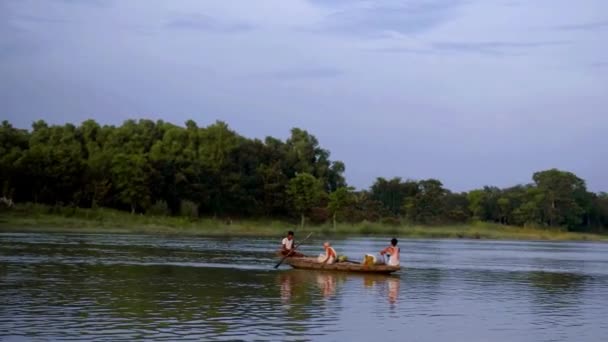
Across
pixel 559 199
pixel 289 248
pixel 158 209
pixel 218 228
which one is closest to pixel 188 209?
pixel 158 209

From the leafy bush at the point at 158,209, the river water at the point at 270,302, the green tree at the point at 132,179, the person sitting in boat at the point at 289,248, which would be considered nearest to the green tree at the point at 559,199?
the leafy bush at the point at 158,209

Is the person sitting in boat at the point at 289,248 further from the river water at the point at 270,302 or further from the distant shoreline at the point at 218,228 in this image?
the distant shoreline at the point at 218,228

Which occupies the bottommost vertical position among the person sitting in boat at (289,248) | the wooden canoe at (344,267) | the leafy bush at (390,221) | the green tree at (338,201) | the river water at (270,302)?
the river water at (270,302)

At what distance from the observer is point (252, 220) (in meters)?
89.7

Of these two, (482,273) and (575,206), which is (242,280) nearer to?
(482,273)

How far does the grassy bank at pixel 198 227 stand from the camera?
207 feet

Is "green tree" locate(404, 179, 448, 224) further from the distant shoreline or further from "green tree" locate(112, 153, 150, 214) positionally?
"green tree" locate(112, 153, 150, 214)

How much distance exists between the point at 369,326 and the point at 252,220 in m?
71.8

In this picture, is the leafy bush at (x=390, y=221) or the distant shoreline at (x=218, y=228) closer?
the distant shoreline at (x=218, y=228)

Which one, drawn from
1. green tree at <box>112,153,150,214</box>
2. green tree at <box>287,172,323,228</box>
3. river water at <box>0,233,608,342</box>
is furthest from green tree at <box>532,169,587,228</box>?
river water at <box>0,233,608,342</box>

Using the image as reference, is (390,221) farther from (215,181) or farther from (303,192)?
(215,181)

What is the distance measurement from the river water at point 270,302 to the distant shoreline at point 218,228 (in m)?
27.5

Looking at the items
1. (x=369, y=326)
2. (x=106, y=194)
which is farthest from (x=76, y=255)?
(x=106, y=194)

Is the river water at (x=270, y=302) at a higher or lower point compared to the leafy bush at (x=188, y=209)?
lower
